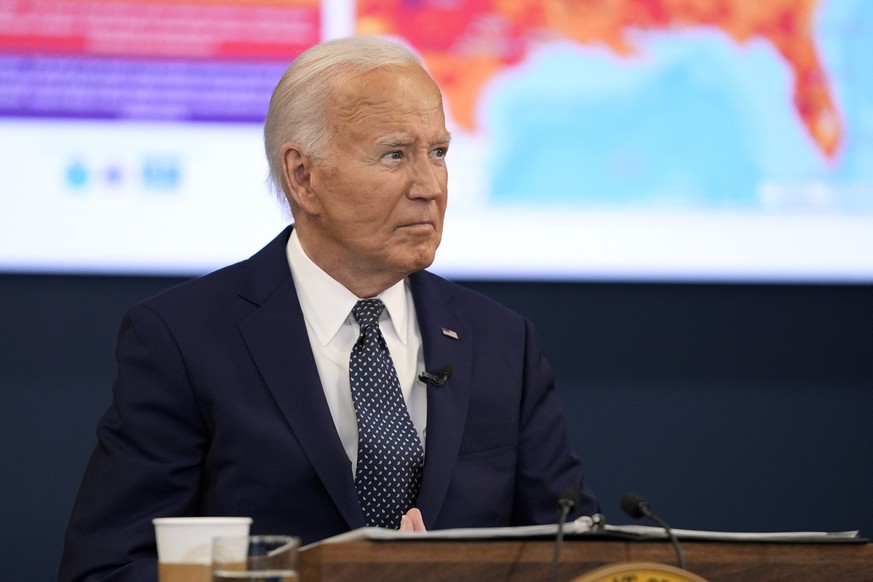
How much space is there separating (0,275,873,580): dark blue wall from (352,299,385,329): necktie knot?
42.9 inches

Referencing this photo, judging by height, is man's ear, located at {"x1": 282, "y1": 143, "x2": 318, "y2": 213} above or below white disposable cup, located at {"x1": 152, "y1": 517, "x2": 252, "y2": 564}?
above

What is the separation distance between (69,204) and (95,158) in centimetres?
14

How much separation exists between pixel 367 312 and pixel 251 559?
1.06m

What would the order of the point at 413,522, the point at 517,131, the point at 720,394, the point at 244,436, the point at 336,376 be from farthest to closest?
the point at 720,394 → the point at 517,131 → the point at 336,376 → the point at 244,436 → the point at 413,522

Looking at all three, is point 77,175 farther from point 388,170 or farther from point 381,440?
point 381,440

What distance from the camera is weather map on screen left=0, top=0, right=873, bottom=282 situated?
3.24 meters

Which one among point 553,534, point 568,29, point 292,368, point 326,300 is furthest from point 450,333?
point 568,29

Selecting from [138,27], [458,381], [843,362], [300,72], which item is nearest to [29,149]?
[138,27]

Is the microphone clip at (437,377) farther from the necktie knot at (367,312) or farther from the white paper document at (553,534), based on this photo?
the white paper document at (553,534)

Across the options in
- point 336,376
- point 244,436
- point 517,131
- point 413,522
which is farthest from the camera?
point 517,131

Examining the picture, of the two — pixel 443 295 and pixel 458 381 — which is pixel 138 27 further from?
pixel 458 381

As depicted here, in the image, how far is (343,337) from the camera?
95.3 inches

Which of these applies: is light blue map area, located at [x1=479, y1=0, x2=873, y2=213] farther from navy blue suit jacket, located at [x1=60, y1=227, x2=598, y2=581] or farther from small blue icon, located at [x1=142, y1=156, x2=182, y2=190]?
navy blue suit jacket, located at [x1=60, y1=227, x2=598, y2=581]

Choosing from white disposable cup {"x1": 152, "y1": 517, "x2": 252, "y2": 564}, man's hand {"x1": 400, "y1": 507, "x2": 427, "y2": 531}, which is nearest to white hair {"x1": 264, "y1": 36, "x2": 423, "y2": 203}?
man's hand {"x1": 400, "y1": 507, "x2": 427, "y2": 531}
